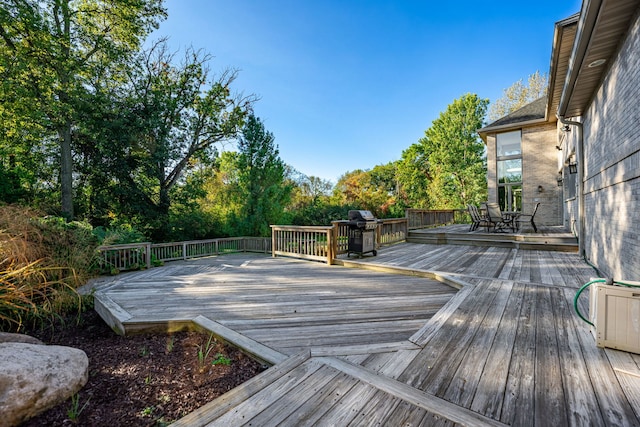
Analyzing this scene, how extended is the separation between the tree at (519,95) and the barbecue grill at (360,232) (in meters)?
20.0

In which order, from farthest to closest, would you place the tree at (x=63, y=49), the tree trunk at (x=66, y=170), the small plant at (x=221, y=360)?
the tree trunk at (x=66, y=170)
the tree at (x=63, y=49)
the small plant at (x=221, y=360)

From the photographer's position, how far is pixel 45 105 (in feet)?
29.3

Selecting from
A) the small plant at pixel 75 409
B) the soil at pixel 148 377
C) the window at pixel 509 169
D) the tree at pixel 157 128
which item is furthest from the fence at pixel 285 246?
the window at pixel 509 169

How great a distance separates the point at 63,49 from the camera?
31.2ft

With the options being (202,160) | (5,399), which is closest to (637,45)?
(5,399)

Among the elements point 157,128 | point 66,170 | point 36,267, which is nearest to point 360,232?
point 36,267

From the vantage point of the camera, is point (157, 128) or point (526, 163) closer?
point (157, 128)

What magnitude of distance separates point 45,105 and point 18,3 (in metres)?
3.05

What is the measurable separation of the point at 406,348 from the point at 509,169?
47.2ft

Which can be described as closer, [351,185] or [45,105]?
[45,105]

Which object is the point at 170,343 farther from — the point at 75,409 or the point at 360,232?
the point at 360,232

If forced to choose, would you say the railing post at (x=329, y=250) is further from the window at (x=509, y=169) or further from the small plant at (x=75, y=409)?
the window at (x=509, y=169)

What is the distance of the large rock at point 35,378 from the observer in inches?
56.1

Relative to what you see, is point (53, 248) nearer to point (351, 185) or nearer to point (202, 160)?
point (202, 160)
